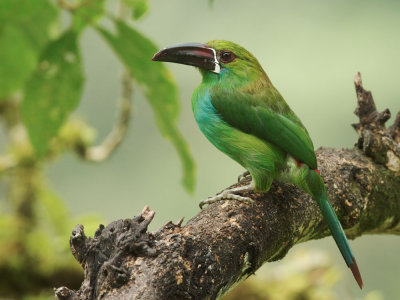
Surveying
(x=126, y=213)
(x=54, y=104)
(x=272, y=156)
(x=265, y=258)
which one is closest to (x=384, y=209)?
(x=272, y=156)

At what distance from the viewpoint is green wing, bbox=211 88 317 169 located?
1.96 metres

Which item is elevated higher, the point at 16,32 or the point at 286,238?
the point at 16,32

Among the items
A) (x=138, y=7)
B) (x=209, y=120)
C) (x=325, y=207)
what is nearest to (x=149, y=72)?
(x=138, y=7)

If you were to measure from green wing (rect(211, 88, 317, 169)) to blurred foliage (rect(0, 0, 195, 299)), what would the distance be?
0.55m

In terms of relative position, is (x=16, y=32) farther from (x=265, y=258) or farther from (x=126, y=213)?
(x=126, y=213)

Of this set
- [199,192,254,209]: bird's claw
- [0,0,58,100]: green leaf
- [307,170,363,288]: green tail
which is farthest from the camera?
[0,0,58,100]: green leaf

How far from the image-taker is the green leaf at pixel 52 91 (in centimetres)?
244

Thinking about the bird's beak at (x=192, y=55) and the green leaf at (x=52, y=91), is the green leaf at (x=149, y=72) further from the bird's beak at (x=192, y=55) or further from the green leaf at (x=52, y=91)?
the bird's beak at (x=192, y=55)

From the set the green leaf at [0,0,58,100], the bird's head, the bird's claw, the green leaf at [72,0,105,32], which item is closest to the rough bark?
the bird's claw

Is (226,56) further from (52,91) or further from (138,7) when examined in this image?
(52,91)

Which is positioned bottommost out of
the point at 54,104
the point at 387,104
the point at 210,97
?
the point at 210,97

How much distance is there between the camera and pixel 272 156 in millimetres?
1980

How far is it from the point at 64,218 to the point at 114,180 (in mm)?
1414

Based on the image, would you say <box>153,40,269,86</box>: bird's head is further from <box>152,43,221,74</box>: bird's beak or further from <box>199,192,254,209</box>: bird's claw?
<box>199,192,254,209</box>: bird's claw
